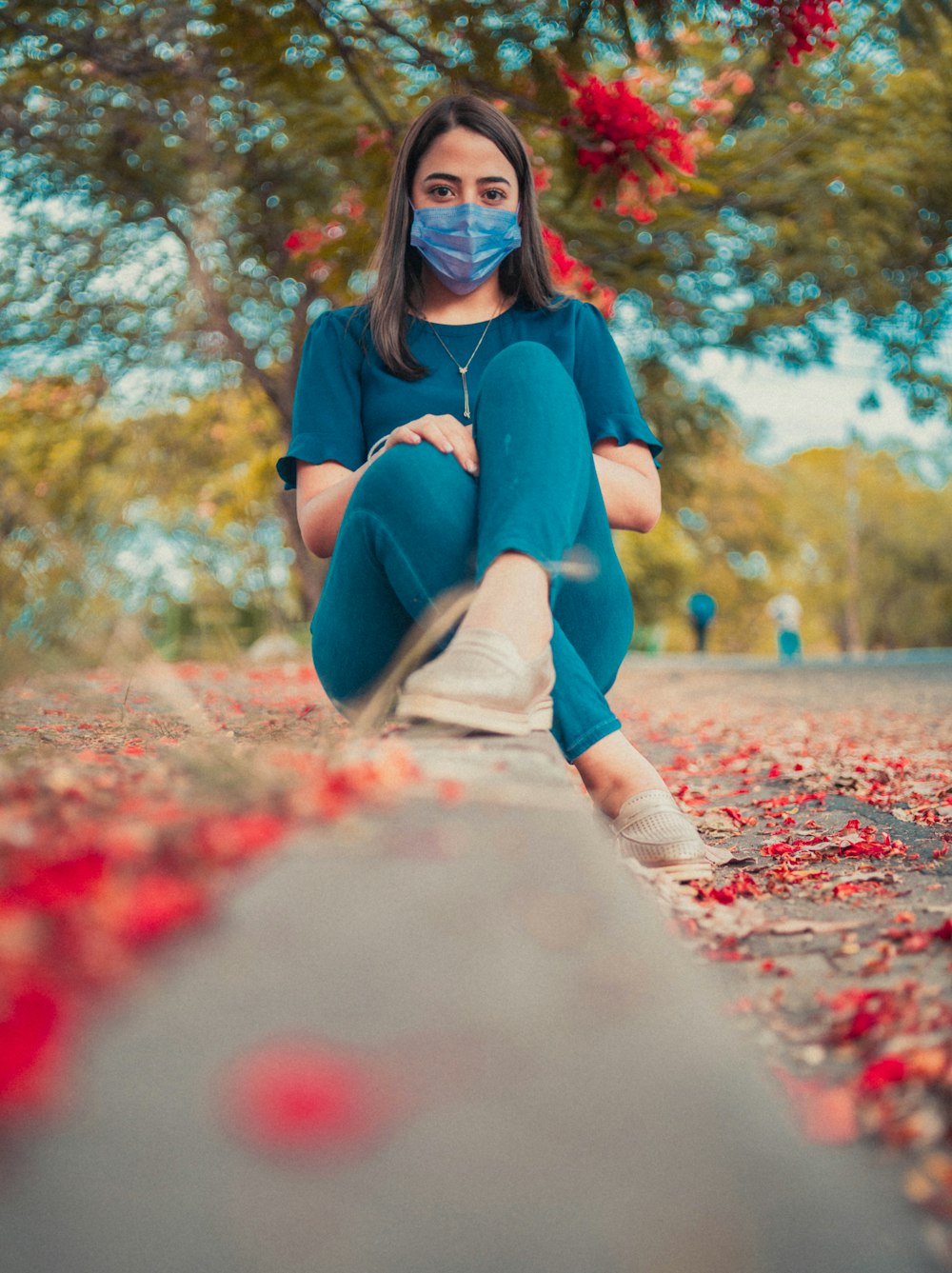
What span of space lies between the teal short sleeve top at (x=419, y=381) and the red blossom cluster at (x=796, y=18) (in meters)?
1.55

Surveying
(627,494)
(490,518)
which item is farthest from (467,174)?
(490,518)

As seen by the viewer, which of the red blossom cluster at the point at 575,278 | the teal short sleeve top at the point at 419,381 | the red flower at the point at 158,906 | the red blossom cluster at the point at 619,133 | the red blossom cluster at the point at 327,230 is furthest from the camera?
the red blossom cluster at the point at 327,230

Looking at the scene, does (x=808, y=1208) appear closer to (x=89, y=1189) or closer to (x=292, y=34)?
(x=89, y=1189)

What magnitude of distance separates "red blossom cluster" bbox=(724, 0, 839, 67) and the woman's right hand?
2304 mm

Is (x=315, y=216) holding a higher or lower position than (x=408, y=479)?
higher

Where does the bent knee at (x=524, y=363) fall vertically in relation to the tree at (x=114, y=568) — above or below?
above

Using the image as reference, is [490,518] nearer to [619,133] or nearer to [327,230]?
[619,133]

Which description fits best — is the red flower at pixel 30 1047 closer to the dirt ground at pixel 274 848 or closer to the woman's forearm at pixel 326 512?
the dirt ground at pixel 274 848

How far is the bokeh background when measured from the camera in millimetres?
3385

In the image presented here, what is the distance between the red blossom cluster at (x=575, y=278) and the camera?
5.39 m

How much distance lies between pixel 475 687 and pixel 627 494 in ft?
2.72

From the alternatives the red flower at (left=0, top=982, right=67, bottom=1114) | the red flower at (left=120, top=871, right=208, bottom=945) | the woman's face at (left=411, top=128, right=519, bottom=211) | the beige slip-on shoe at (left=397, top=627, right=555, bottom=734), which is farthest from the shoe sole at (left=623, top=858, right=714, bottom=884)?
the woman's face at (left=411, top=128, right=519, bottom=211)

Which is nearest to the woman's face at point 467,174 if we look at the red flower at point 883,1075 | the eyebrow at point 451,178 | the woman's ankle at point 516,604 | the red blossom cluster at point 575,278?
the eyebrow at point 451,178

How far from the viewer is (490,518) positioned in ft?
5.26
